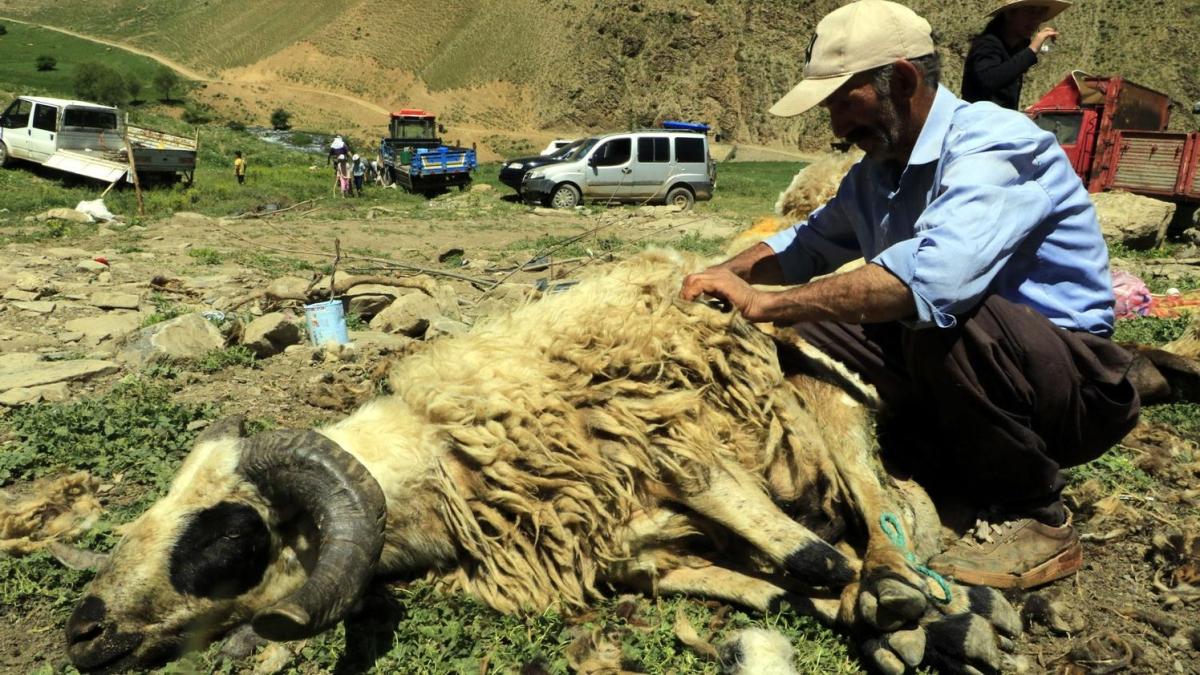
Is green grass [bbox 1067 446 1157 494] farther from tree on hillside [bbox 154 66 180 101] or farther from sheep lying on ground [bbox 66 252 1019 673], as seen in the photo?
tree on hillside [bbox 154 66 180 101]

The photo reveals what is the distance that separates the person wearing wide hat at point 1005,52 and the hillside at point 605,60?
45177mm

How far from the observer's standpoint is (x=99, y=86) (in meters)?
Answer: 51.1

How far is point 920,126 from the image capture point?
3145mm

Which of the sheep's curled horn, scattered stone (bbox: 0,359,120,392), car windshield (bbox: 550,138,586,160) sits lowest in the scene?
scattered stone (bbox: 0,359,120,392)

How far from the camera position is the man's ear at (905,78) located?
9.87 ft

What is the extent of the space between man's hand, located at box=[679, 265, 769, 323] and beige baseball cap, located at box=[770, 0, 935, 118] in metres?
0.80

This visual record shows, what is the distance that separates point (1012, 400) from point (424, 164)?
2420 cm

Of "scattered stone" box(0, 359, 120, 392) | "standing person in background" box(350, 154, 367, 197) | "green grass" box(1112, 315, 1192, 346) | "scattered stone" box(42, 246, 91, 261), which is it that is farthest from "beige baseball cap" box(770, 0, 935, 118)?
"standing person in background" box(350, 154, 367, 197)

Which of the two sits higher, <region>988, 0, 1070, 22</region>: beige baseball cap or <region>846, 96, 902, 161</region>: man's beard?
<region>988, 0, 1070, 22</region>: beige baseball cap

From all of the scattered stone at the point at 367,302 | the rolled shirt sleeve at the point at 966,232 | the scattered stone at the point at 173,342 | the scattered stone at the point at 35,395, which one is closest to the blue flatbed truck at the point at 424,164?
the scattered stone at the point at 367,302

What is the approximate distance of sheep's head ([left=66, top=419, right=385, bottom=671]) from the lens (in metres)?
2.72

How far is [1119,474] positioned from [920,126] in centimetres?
226

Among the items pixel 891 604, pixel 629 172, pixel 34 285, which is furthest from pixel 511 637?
pixel 629 172

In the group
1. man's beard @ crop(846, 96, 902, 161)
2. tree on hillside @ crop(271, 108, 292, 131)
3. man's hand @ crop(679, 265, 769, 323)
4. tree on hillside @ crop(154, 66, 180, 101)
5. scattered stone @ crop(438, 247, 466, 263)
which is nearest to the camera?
man's beard @ crop(846, 96, 902, 161)
